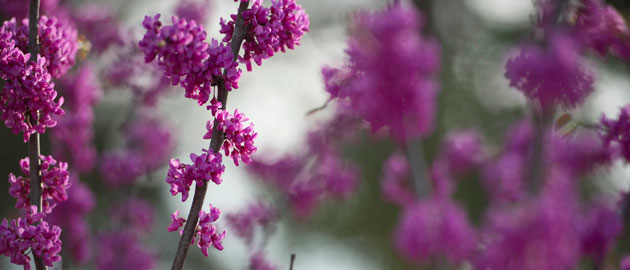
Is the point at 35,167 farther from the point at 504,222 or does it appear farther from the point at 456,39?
the point at 456,39

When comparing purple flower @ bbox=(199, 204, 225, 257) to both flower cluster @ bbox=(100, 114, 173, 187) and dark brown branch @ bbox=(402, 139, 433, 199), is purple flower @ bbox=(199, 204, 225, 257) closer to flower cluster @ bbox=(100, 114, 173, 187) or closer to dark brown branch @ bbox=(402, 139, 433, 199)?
dark brown branch @ bbox=(402, 139, 433, 199)

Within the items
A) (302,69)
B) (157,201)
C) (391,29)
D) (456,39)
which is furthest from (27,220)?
(456,39)

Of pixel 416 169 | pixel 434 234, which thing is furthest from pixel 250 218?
pixel 416 169

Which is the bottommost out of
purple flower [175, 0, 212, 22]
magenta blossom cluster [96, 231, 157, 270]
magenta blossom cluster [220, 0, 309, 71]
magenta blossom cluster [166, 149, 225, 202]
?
magenta blossom cluster [166, 149, 225, 202]

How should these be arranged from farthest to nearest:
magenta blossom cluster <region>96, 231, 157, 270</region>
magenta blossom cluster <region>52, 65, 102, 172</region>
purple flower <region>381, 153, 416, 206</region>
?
magenta blossom cluster <region>96, 231, 157, 270</region> < magenta blossom cluster <region>52, 65, 102, 172</region> < purple flower <region>381, 153, 416, 206</region>

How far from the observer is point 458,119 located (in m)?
11.5

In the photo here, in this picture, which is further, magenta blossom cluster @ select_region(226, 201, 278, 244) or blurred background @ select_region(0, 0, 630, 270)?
blurred background @ select_region(0, 0, 630, 270)

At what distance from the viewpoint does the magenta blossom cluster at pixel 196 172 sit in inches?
60.2

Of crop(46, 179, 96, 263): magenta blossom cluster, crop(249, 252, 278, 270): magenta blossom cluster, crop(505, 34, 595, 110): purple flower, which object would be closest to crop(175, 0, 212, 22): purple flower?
crop(46, 179, 96, 263): magenta blossom cluster

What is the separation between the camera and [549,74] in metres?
1.56

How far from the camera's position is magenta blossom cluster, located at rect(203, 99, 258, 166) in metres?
1.54

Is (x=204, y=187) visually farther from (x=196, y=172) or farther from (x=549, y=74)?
(x=549, y=74)

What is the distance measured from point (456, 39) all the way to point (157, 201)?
600 cm

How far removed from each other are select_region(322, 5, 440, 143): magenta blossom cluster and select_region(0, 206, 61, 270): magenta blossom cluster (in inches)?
31.7
